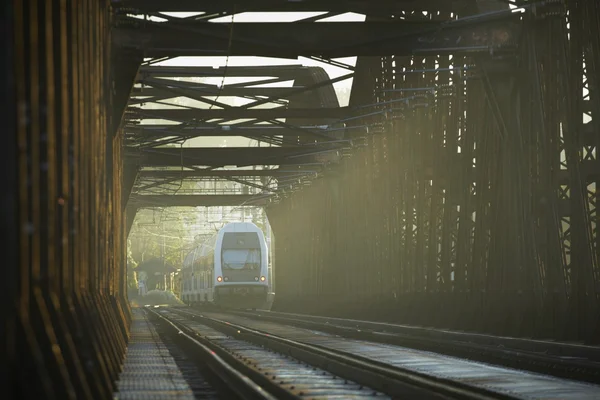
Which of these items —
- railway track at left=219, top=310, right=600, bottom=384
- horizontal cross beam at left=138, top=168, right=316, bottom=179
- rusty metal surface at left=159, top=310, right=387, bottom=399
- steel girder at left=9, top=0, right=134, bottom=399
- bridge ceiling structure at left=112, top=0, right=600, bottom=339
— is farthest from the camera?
horizontal cross beam at left=138, top=168, right=316, bottom=179

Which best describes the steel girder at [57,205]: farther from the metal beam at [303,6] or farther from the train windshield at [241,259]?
the train windshield at [241,259]

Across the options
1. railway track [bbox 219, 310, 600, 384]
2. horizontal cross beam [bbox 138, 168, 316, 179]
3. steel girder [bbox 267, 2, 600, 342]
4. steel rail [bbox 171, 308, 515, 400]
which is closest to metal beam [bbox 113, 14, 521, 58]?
steel girder [bbox 267, 2, 600, 342]

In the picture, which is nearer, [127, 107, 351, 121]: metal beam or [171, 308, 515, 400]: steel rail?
[171, 308, 515, 400]: steel rail

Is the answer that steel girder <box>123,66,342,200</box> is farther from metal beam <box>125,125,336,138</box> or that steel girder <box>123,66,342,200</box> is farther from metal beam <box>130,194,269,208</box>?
metal beam <box>130,194,269,208</box>

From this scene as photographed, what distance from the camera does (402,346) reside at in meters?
21.0

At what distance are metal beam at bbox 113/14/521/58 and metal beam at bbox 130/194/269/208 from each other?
1242 inches

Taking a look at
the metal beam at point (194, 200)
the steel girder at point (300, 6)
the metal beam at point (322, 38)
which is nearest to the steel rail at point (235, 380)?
the metal beam at point (322, 38)

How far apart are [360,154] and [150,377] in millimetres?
22470

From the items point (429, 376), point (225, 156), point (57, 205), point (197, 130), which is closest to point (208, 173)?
point (225, 156)

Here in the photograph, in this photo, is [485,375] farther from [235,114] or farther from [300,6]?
[235,114]

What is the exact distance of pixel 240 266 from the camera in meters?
51.1

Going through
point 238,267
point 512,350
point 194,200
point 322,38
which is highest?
point 194,200

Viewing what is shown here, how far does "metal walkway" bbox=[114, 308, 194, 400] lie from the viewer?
35.3 feet

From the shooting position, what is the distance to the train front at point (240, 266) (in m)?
50.9
